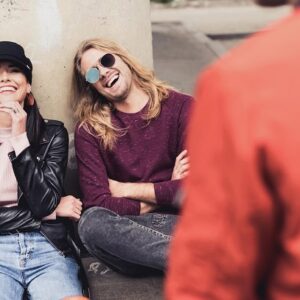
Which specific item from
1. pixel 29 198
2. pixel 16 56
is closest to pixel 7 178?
pixel 29 198

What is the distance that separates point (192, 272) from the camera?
1.15m

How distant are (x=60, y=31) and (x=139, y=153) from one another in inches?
34.2

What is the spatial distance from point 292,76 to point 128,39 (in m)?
3.08

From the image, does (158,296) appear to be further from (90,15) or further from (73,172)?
(90,15)

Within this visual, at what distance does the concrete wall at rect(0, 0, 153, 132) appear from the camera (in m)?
3.79

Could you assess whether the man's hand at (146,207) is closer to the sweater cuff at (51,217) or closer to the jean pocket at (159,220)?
the jean pocket at (159,220)

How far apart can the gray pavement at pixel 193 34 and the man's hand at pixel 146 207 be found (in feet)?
8.58

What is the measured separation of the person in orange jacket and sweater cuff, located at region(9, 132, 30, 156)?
220 cm

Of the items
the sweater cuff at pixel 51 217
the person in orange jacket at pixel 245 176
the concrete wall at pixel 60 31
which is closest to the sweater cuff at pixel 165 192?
the sweater cuff at pixel 51 217

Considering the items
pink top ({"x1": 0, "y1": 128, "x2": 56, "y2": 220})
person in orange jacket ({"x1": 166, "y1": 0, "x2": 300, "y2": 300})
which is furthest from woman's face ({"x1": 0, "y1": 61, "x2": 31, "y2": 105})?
person in orange jacket ({"x1": 166, "y1": 0, "x2": 300, "y2": 300})

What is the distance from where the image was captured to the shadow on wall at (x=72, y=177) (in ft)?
13.1

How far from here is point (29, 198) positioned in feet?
10.8

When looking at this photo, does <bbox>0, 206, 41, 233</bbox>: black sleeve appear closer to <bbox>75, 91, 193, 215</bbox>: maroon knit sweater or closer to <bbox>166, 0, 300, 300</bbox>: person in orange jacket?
<bbox>75, 91, 193, 215</bbox>: maroon knit sweater

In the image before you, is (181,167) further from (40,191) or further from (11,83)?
(11,83)
